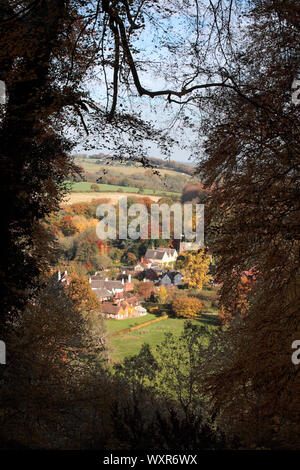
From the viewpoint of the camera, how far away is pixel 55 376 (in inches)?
330

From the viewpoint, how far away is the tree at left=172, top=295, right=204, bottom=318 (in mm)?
41625

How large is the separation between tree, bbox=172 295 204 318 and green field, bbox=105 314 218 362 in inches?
28.4

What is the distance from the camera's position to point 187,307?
138 feet

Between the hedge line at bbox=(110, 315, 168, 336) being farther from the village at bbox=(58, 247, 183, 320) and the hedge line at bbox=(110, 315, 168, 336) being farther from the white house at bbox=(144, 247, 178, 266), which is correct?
the white house at bbox=(144, 247, 178, 266)

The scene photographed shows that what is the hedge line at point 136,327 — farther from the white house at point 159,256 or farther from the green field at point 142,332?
the white house at point 159,256

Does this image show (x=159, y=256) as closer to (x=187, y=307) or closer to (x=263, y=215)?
(x=187, y=307)

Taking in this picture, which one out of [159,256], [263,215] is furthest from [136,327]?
[263,215]

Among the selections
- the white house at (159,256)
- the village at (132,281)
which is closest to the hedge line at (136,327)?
the village at (132,281)

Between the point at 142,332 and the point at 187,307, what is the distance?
565cm

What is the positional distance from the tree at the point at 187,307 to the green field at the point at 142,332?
28.4 inches

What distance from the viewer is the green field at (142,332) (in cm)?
3419

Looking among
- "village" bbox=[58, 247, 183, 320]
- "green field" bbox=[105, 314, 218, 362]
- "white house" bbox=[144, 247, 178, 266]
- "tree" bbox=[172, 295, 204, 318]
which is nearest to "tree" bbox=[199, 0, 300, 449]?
"green field" bbox=[105, 314, 218, 362]

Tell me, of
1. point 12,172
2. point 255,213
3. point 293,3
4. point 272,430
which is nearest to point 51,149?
point 12,172
